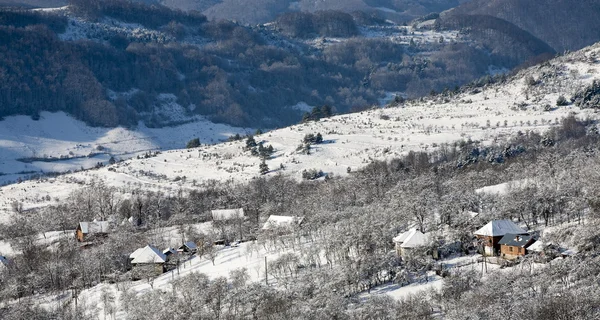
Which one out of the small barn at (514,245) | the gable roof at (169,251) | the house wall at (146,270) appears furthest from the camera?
the gable roof at (169,251)

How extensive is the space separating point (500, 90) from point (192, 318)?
129 meters

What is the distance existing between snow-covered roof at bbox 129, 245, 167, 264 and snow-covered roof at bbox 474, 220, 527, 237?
102 feet

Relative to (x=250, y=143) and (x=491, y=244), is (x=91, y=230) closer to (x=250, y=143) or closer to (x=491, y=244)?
(x=491, y=244)

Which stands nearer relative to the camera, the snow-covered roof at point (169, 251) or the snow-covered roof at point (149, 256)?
the snow-covered roof at point (149, 256)

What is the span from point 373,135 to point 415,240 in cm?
9069

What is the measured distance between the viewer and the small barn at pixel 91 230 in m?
106

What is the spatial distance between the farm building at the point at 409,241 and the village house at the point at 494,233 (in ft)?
15.0

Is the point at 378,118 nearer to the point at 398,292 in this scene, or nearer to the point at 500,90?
the point at 500,90

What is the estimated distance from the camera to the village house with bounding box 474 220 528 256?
7169cm

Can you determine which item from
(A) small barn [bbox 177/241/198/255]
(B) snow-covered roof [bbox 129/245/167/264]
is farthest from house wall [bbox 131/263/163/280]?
(A) small barn [bbox 177/241/198/255]

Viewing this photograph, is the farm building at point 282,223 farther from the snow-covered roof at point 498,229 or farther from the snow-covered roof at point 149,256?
the snow-covered roof at point 498,229

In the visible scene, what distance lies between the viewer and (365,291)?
221 feet

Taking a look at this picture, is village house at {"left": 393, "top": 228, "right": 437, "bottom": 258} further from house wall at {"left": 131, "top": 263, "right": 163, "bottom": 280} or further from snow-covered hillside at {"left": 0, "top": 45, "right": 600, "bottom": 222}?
snow-covered hillside at {"left": 0, "top": 45, "right": 600, "bottom": 222}

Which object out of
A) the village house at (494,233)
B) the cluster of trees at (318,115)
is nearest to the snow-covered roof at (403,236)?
the village house at (494,233)
